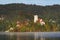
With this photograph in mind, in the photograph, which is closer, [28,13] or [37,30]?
[37,30]

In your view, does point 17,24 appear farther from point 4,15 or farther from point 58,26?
point 58,26

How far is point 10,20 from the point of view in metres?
132

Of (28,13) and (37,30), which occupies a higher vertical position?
(28,13)

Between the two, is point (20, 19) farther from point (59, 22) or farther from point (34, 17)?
point (59, 22)

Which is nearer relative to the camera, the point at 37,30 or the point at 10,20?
the point at 37,30

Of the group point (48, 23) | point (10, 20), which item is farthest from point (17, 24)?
point (48, 23)

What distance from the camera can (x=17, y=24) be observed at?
130000mm

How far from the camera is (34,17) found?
132 meters

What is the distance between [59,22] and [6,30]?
23.2 meters

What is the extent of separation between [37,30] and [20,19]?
13.9m

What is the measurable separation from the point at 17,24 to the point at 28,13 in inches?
367

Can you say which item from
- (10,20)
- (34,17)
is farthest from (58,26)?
(10,20)

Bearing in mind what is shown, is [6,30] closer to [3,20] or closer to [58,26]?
[3,20]

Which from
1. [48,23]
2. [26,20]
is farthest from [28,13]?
[48,23]
